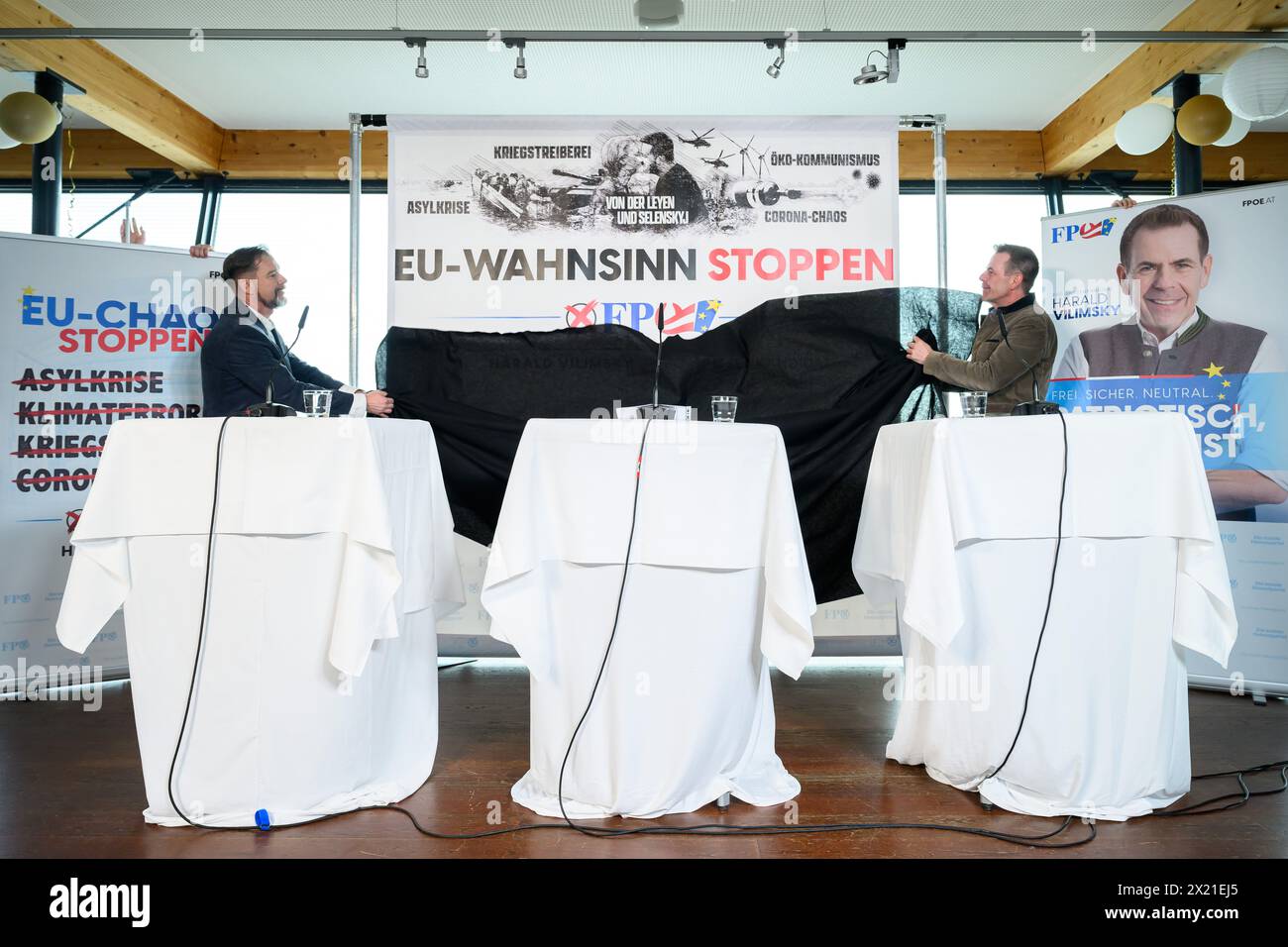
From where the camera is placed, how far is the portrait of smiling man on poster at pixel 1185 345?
3.53 m

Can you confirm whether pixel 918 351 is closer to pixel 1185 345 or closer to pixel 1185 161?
pixel 1185 345

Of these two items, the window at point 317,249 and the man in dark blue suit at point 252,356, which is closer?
the man in dark blue suit at point 252,356

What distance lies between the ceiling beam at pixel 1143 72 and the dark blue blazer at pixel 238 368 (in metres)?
4.25

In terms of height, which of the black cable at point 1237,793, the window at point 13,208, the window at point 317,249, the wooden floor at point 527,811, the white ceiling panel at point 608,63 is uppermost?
the white ceiling panel at point 608,63

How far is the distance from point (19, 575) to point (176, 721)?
2066 millimetres

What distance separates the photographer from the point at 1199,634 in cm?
213

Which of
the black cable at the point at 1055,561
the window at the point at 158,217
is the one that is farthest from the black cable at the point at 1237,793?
the window at the point at 158,217

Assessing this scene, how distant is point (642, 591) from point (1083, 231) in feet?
9.85

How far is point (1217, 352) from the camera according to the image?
3.60 meters

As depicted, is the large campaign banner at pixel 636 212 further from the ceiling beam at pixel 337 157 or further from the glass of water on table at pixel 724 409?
the ceiling beam at pixel 337 157

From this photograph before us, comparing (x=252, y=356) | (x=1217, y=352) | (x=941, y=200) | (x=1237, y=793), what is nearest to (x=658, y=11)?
(x=941, y=200)

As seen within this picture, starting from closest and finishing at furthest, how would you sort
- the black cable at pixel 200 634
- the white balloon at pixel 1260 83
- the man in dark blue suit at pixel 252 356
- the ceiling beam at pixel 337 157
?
the black cable at pixel 200 634
the man in dark blue suit at pixel 252 356
the white balloon at pixel 1260 83
the ceiling beam at pixel 337 157
